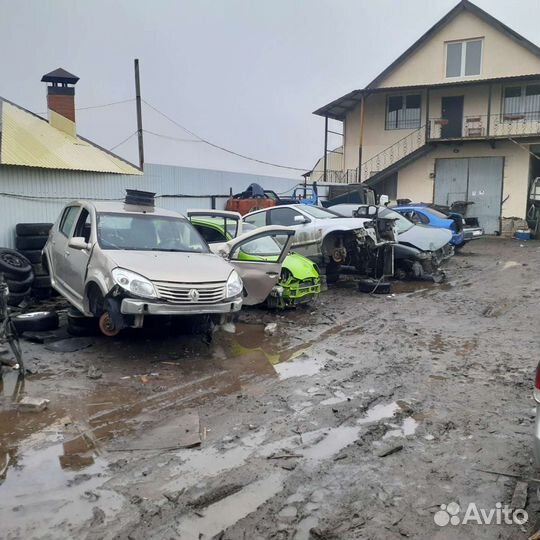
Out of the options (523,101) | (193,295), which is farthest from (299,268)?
(523,101)

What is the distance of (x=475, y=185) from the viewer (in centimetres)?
2597

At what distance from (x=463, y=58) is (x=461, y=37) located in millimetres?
1024

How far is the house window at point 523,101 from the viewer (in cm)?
2538

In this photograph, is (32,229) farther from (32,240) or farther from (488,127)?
(488,127)

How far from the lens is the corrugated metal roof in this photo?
11027 mm

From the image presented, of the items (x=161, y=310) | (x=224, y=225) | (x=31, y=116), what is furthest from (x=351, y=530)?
(x=31, y=116)

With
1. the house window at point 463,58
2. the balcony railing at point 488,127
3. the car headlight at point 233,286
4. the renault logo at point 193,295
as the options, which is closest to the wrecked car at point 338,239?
the car headlight at point 233,286

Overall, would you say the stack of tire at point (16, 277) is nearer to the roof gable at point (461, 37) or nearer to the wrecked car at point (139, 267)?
the wrecked car at point (139, 267)

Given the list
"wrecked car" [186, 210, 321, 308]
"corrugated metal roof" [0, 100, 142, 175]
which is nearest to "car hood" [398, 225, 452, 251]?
"wrecked car" [186, 210, 321, 308]

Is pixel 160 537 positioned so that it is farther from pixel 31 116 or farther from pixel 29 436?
pixel 31 116

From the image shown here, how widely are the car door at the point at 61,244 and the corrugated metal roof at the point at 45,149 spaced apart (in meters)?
2.82

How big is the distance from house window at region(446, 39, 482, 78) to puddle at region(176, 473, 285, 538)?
27550 mm

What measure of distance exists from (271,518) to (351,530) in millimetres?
499

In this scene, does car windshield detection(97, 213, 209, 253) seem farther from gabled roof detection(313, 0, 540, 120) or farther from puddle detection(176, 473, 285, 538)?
gabled roof detection(313, 0, 540, 120)
